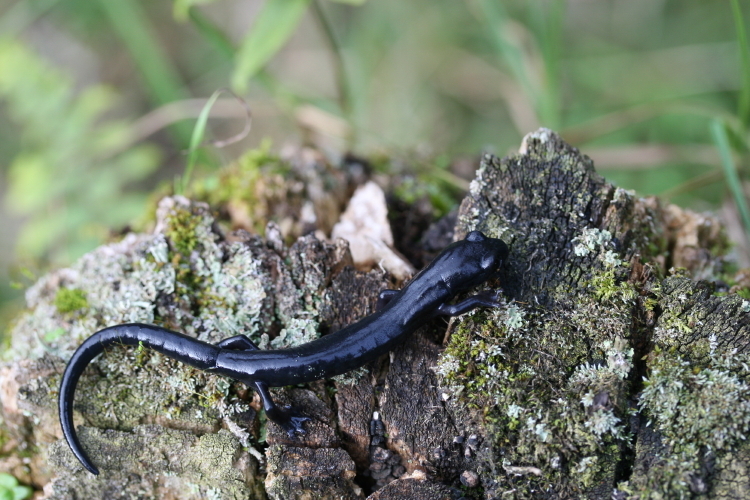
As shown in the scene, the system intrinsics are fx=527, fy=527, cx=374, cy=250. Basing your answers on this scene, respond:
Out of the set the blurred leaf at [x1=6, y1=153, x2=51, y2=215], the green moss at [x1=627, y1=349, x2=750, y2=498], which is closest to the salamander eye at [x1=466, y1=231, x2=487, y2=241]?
the green moss at [x1=627, y1=349, x2=750, y2=498]

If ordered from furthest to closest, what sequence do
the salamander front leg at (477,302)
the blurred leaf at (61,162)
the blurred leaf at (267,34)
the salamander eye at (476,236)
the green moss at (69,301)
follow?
the blurred leaf at (61,162), the blurred leaf at (267,34), the green moss at (69,301), the salamander eye at (476,236), the salamander front leg at (477,302)

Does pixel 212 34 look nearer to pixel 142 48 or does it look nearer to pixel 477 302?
pixel 142 48

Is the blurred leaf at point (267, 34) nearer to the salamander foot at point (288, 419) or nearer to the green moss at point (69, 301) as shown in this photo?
the green moss at point (69, 301)

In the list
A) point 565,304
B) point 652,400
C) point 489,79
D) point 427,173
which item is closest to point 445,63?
point 489,79

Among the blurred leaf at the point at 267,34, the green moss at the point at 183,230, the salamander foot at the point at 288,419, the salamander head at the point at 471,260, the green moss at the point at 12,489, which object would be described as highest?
the blurred leaf at the point at 267,34

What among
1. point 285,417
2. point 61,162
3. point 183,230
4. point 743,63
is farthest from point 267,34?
point 743,63

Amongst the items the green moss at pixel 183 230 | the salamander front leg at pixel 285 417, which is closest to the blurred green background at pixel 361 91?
the green moss at pixel 183 230

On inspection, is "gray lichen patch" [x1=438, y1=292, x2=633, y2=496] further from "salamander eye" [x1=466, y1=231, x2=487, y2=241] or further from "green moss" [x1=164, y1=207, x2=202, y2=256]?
"green moss" [x1=164, y1=207, x2=202, y2=256]

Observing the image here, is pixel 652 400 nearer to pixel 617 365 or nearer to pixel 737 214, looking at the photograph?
pixel 617 365
